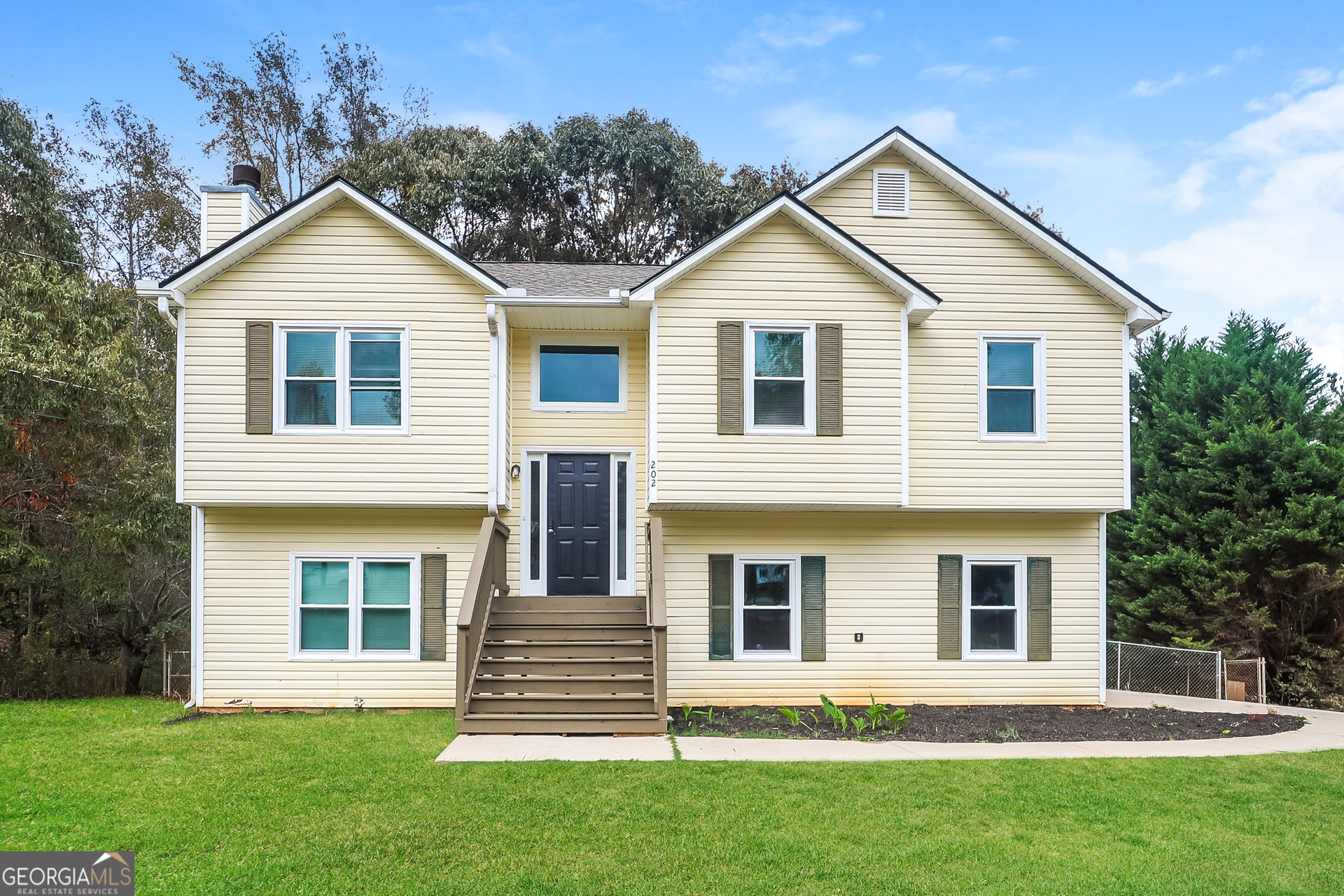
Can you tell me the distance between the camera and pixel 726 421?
11070mm

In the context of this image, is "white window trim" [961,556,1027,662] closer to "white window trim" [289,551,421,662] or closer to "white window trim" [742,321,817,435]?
"white window trim" [742,321,817,435]

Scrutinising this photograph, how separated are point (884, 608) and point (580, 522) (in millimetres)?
4400

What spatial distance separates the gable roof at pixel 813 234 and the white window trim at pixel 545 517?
2.56m

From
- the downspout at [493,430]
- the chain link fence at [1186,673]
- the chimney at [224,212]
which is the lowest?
the chain link fence at [1186,673]

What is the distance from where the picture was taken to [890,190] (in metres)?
12.5

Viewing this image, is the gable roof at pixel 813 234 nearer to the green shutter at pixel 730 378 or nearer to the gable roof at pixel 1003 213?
the green shutter at pixel 730 378

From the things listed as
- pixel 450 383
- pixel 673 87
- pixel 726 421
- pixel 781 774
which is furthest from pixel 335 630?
pixel 673 87

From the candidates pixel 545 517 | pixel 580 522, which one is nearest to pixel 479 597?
pixel 545 517

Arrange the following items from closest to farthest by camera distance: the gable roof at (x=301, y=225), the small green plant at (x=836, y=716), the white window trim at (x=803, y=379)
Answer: the small green plant at (x=836, y=716) → the gable roof at (x=301, y=225) → the white window trim at (x=803, y=379)

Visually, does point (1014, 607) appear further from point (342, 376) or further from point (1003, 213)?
point (342, 376)

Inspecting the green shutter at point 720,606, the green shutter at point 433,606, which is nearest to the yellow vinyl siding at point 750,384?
the green shutter at point 720,606

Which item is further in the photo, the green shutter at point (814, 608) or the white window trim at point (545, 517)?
the white window trim at point (545, 517)

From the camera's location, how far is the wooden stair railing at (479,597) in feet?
31.3

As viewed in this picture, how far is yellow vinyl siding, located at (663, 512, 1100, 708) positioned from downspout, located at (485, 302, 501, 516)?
2.36 m
